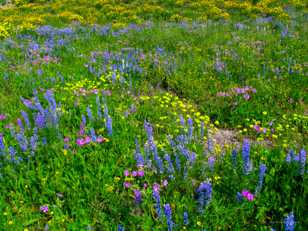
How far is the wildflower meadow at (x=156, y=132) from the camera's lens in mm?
3199

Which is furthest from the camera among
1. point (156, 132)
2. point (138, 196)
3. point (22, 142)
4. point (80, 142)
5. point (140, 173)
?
point (156, 132)

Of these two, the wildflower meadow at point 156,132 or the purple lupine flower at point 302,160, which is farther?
the purple lupine flower at point 302,160

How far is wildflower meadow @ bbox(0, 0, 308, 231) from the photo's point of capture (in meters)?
3.20

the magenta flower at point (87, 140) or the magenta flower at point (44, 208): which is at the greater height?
the magenta flower at point (87, 140)

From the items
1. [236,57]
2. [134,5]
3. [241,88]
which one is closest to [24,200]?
[241,88]

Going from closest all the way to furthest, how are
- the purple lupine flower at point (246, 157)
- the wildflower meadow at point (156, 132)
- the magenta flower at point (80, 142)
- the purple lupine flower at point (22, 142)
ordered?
1. the wildflower meadow at point (156, 132)
2. the purple lupine flower at point (246, 157)
3. the purple lupine flower at point (22, 142)
4. the magenta flower at point (80, 142)

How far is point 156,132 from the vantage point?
15.0 ft

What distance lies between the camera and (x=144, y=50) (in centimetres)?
821

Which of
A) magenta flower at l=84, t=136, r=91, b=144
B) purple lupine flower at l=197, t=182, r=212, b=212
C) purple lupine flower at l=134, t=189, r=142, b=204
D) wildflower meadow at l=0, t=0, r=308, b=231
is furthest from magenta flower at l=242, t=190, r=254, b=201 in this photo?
magenta flower at l=84, t=136, r=91, b=144

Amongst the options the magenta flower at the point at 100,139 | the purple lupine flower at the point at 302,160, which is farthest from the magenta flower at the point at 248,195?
the magenta flower at the point at 100,139

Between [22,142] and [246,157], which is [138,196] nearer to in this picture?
[246,157]

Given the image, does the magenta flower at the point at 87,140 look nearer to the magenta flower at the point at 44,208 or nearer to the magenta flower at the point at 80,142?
the magenta flower at the point at 80,142

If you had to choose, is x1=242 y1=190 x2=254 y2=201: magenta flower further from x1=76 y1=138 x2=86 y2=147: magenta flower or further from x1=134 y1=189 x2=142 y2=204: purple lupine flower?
x1=76 y1=138 x2=86 y2=147: magenta flower

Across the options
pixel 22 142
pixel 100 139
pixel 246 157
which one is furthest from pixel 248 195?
pixel 22 142
